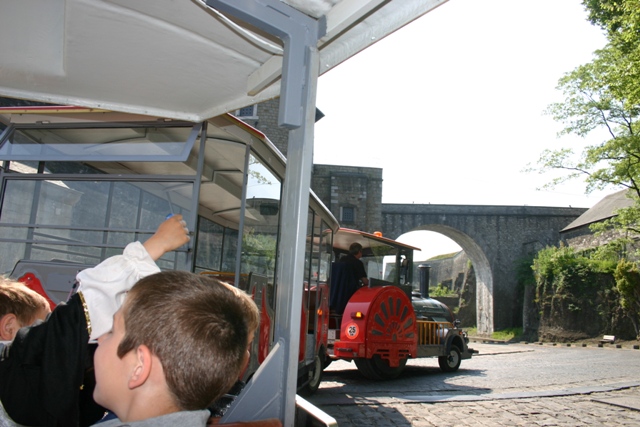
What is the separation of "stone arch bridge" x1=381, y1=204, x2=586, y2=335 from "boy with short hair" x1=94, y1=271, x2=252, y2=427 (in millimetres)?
36403

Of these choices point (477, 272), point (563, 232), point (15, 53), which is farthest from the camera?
point (477, 272)

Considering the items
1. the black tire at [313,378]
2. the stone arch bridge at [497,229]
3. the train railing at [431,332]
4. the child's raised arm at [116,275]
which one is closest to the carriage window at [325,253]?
the black tire at [313,378]

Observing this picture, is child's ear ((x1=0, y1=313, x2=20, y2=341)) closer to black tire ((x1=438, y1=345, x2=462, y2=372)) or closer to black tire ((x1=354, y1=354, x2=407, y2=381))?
black tire ((x1=354, y1=354, x2=407, y2=381))

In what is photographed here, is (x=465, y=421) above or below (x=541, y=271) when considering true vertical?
below

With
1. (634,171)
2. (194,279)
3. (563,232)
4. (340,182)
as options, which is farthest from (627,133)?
(194,279)

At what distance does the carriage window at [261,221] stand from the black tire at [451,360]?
7263 millimetres

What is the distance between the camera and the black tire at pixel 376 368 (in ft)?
28.7

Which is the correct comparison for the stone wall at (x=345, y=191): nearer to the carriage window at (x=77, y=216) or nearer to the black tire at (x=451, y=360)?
the black tire at (x=451, y=360)

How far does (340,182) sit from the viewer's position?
3284 centimetres

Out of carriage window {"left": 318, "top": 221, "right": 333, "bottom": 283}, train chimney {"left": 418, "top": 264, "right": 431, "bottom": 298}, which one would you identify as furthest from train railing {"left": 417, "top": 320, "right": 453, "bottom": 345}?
carriage window {"left": 318, "top": 221, "right": 333, "bottom": 283}

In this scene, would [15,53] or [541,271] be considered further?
[541,271]

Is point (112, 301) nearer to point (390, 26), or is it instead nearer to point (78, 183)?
point (390, 26)

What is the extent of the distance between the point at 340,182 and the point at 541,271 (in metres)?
13.0

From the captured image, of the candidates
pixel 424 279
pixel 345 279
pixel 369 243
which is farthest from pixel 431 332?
pixel 424 279
